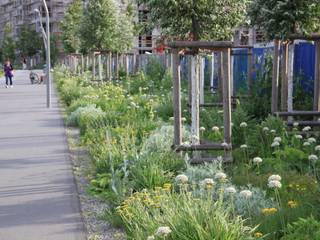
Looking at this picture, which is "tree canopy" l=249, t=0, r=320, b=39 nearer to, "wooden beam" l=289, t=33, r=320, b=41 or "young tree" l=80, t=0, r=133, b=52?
"wooden beam" l=289, t=33, r=320, b=41

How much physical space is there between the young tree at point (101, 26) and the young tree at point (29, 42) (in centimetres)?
7837

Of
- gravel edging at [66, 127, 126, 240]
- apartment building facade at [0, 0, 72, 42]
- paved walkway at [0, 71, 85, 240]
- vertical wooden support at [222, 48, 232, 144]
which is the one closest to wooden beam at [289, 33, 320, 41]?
vertical wooden support at [222, 48, 232, 144]

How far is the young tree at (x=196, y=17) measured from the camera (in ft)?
27.5

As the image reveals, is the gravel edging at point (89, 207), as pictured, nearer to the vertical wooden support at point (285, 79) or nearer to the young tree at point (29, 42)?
the vertical wooden support at point (285, 79)

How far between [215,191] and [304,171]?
5.45ft

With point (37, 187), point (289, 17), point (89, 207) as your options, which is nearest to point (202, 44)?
point (89, 207)

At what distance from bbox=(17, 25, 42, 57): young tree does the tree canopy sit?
97.5 m

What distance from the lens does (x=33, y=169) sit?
923 centimetres

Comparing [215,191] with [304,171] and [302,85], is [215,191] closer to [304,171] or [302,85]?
[304,171]

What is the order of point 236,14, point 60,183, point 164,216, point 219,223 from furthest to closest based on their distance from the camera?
point 236,14, point 60,183, point 164,216, point 219,223

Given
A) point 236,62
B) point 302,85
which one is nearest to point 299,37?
point 302,85

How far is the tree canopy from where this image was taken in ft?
33.7

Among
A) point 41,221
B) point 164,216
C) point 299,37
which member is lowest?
point 41,221

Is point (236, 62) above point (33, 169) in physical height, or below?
above
